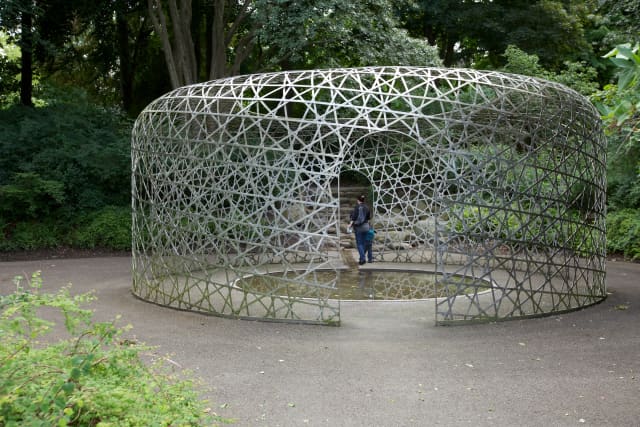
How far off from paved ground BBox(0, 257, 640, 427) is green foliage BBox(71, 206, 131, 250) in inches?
256

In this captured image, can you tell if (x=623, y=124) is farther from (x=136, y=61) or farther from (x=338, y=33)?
(x=136, y=61)

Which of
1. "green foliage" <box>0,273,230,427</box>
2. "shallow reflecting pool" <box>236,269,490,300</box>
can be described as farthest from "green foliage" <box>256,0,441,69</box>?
"green foliage" <box>0,273,230,427</box>

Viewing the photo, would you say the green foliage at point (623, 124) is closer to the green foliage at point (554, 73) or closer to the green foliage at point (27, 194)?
the green foliage at point (554, 73)

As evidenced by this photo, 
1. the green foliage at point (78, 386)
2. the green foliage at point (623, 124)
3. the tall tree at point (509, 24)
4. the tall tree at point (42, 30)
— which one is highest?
the tall tree at point (509, 24)

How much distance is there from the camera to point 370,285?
12070 millimetres

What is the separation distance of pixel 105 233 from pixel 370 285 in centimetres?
793

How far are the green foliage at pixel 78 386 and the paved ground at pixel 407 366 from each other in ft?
4.66

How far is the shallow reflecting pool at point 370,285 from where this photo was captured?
1078 centimetres

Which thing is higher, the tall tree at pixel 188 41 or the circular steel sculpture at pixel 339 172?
the tall tree at pixel 188 41

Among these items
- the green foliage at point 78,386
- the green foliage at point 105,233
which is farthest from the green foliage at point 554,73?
the green foliage at point 78,386

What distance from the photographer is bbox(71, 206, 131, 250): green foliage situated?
16.4 m

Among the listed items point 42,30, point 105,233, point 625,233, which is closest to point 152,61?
point 42,30

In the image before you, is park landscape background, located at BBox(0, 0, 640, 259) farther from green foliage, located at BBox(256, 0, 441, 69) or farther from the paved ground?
the paved ground

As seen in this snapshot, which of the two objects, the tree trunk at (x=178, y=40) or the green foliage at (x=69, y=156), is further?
the tree trunk at (x=178, y=40)
